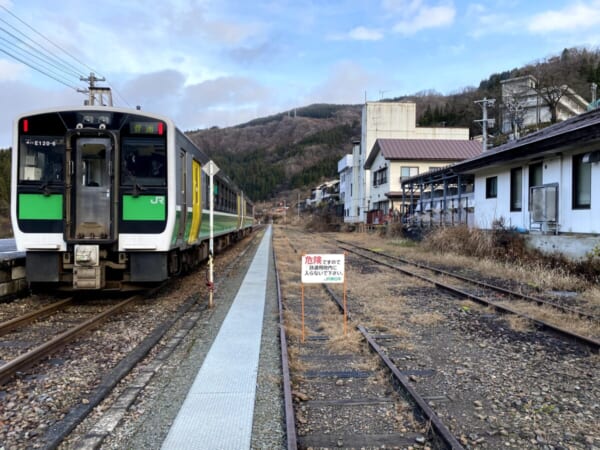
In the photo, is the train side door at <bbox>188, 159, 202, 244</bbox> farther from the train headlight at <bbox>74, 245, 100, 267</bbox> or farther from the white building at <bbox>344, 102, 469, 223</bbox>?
the white building at <bbox>344, 102, 469, 223</bbox>

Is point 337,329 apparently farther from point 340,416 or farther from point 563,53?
point 563,53

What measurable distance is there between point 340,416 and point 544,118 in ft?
226

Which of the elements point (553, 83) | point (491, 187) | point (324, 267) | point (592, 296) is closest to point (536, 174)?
point (491, 187)

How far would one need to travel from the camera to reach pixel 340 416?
12.3 feet

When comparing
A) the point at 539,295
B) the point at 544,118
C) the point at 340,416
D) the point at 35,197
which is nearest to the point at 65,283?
the point at 35,197

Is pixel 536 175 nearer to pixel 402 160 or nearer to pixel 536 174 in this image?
pixel 536 174

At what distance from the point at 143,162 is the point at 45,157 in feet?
5.09

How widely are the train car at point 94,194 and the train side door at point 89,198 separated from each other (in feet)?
0.05

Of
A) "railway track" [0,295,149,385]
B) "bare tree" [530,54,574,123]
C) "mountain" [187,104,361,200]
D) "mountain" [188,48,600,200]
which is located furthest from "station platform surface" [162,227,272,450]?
"mountain" [187,104,361,200]

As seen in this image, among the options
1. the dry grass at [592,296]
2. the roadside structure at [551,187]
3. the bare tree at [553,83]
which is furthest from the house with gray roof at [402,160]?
the dry grass at [592,296]

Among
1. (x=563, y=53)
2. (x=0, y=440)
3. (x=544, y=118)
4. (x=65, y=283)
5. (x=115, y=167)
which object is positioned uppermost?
(x=563, y=53)

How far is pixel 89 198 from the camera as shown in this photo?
24.3ft

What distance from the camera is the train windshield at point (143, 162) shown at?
750 cm

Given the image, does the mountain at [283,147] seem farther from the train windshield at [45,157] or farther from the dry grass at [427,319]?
the dry grass at [427,319]
